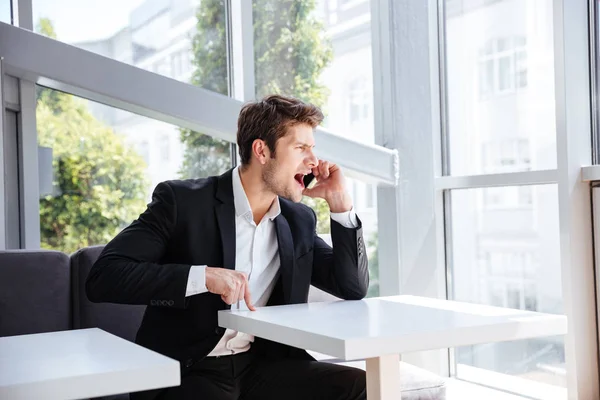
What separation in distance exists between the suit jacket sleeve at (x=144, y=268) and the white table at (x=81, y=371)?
38 cm

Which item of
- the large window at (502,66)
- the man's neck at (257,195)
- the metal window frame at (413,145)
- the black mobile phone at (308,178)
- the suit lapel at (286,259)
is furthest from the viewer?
the metal window frame at (413,145)

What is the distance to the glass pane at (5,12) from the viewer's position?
3.52 meters

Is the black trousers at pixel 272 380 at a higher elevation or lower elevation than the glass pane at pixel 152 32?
lower

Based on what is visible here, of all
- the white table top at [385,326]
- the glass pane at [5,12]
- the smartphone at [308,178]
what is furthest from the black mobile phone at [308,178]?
the glass pane at [5,12]

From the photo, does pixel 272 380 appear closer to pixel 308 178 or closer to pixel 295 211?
pixel 295 211

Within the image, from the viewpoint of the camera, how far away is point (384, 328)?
5.38 ft

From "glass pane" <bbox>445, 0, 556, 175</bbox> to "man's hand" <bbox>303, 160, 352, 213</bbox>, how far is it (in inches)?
49.9

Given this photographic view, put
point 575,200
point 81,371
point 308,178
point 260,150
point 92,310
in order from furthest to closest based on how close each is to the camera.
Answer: point 575,200, point 92,310, point 308,178, point 260,150, point 81,371

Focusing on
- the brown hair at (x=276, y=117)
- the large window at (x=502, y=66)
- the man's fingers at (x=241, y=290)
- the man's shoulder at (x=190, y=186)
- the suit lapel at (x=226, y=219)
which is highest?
the large window at (x=502, y=66)

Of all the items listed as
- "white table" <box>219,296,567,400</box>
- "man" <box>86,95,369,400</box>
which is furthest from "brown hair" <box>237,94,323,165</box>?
"white table" <box>219,296,567,400</box>

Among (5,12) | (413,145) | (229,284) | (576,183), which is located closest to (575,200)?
(576,183)

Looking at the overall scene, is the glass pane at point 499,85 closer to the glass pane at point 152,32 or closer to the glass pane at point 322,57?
the glass pane at point 322,57

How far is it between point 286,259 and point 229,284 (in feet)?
1.35

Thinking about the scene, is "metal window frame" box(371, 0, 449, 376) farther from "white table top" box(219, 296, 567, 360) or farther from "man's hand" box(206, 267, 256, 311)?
"man's hand" box(206, 267, 256, 311)
